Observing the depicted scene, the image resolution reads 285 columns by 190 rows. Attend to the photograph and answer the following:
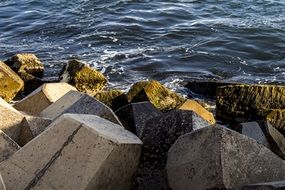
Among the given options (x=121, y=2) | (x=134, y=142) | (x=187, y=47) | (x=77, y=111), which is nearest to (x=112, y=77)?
(x=187, y=47)

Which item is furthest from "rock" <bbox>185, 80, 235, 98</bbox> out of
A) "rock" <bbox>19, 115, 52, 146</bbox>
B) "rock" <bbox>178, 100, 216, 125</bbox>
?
"rock" <bbox>19, 115, 52, 146</bbox>

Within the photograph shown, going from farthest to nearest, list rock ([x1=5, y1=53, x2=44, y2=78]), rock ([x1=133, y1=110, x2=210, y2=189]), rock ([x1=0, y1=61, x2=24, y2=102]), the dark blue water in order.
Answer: the dark blue water
rock ([x1=5, y1=53, x2=44, y2=78])
rock ([x1=0, y1=61, x2=24, y2=102])
rock ([x1=133, y1=110, x2=210, y2=189])

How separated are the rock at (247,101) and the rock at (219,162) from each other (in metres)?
2.86

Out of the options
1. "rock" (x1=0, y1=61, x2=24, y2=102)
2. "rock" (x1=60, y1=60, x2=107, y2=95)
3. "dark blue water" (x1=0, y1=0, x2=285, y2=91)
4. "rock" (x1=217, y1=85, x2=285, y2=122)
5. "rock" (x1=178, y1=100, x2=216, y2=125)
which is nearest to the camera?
"rock" (x1=178, y1=100, x2=216, y2=125)

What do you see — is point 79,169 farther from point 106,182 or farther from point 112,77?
point 112,77

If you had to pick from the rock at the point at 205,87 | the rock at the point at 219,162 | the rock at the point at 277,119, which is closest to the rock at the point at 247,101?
the rock at the point at 277,119

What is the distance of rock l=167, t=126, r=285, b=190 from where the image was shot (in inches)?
156

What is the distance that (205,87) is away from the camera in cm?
870

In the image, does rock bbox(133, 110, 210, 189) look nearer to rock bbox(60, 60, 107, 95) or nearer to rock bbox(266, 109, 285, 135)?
rock bbox(266, 109, 285, 135)

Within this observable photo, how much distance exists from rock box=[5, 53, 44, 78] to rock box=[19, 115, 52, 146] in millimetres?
4130

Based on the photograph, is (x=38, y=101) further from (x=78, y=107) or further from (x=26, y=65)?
(x=26, y=65)

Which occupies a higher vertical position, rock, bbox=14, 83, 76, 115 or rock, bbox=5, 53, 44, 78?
rock, bbox=14, 83, 76, 115

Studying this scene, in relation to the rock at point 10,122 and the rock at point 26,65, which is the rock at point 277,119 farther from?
the rock at point 26,65

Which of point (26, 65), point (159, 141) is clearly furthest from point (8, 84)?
point (159, 141)
